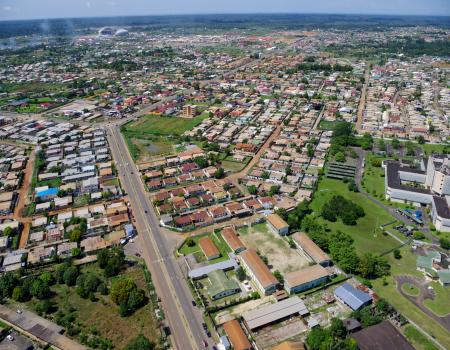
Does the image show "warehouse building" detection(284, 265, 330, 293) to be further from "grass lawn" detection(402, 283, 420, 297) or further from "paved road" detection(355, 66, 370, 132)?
"paved road" detection(355, 66, 370, 132)

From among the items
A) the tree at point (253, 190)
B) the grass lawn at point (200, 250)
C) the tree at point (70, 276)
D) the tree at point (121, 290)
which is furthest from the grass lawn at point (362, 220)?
the tree at point (70, 276)

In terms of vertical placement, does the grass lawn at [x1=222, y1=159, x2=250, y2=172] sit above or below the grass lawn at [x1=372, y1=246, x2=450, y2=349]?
below

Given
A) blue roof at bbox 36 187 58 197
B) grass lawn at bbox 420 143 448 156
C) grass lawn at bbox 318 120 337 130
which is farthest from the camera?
grass lawn at bbox 318 120 337 130

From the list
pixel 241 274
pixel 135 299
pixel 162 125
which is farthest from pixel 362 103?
pixel 135 299

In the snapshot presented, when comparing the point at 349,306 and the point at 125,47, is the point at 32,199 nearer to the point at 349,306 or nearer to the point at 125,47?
the point at 349,306

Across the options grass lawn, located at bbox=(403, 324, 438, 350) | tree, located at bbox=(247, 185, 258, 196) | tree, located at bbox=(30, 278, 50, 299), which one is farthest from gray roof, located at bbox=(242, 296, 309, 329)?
tree, located at bbox=(247, 185, 258, 196)

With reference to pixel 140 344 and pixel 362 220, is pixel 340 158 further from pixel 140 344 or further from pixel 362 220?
pixel 140 344

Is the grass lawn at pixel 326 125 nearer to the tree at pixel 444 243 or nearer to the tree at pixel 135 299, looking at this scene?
the tree at pixel 444 243

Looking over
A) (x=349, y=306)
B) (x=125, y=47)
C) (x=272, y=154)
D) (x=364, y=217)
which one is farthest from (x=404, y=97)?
(x=125, y=47)
